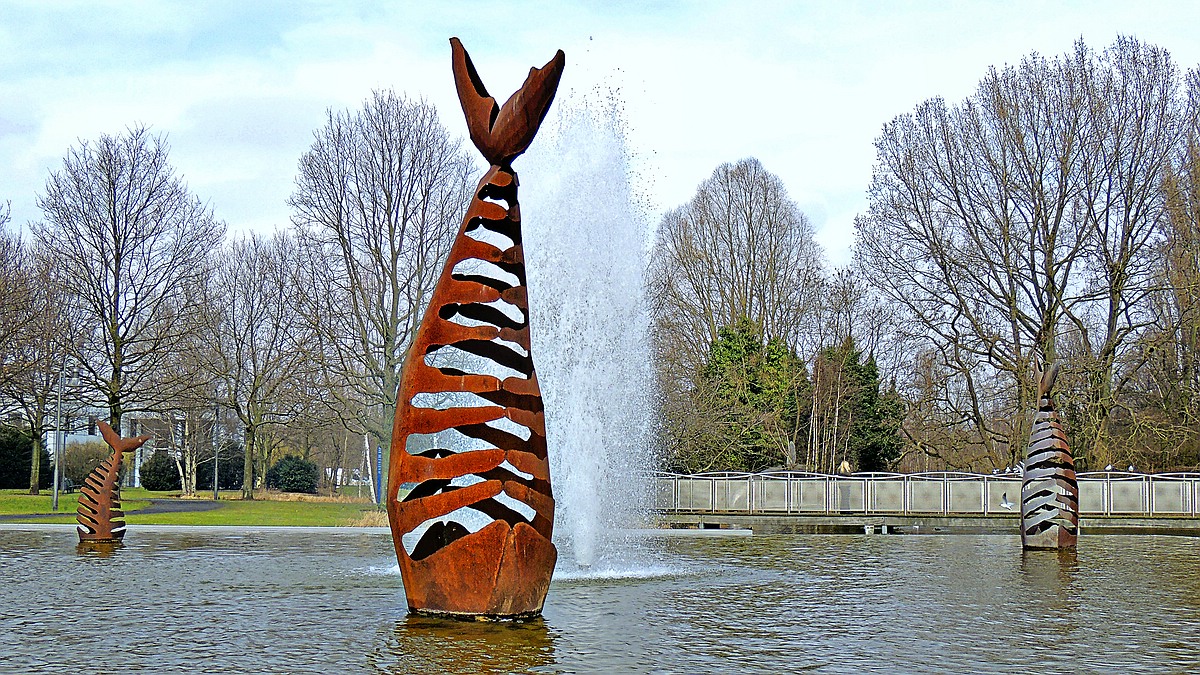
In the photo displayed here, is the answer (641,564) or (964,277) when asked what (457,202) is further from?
(641,564)

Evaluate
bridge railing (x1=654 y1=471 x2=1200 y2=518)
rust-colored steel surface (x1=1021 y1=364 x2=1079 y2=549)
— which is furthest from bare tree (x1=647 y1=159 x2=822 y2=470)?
rust-colored steel surface (x1=1021 y1=364 x2=1079 y2=549)

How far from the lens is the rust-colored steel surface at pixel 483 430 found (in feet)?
32.2

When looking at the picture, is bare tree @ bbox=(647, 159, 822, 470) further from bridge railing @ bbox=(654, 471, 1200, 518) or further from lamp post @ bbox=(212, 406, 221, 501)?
lamp post @ bbox=(212, 406, 221, 501)

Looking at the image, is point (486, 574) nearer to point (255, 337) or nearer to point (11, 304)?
point (11, 304)

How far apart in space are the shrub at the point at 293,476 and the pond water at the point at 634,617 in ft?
113

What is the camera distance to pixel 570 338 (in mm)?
19016

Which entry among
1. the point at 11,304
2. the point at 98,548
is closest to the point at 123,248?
the point at 11,304

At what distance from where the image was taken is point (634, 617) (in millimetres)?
10969

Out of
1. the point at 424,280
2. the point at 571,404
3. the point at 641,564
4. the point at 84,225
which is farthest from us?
the point at 84,225

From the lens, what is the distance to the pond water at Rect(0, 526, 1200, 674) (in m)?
8.49

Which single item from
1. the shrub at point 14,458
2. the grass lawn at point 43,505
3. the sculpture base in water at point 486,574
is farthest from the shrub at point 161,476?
the sculpture base in water at point 486,574

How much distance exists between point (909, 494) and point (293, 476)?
103 ft

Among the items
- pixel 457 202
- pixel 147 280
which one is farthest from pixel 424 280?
pixel 147 280

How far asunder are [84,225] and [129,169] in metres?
2.27
